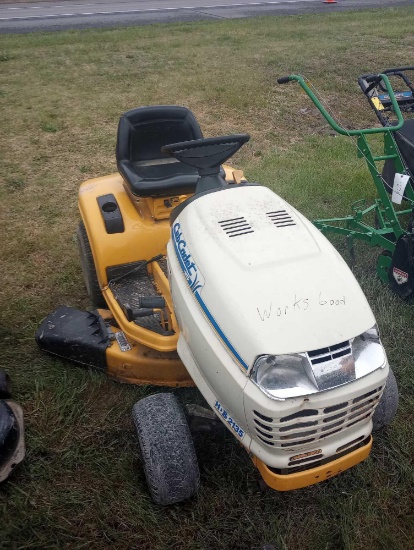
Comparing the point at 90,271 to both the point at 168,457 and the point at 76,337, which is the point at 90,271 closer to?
the point at 76,337

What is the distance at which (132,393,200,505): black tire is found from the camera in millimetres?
2100

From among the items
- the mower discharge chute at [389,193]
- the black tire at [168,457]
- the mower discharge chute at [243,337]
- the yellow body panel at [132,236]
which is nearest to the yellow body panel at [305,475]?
the mower discharge chute at [243,337]

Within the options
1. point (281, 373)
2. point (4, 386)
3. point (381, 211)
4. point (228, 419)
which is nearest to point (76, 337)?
point (4, 386)

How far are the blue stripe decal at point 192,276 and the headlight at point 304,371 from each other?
0.23 ft

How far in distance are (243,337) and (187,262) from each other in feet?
1.53

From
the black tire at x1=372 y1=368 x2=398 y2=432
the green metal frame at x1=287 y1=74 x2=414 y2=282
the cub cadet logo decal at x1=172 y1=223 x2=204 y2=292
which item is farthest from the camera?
the green metal frame at x1=287 y1=74 x2=414 y2=282

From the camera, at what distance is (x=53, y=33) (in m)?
10.8

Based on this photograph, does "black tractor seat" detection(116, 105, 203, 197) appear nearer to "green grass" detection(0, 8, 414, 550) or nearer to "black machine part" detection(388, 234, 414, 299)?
"green grass" detection(0, 8, 414, 550)

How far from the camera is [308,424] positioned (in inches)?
70.4

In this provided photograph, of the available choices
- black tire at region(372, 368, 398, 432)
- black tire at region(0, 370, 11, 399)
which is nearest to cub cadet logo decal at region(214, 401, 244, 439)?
black tire at region(372, 368, 398, 432)

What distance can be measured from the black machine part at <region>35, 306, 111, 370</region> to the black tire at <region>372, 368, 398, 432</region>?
126 centimetres

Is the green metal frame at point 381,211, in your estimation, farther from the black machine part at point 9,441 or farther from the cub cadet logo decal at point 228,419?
the black machine part at point 9,441

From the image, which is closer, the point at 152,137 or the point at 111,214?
the point at 111,214

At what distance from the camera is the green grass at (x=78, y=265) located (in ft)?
7.16
